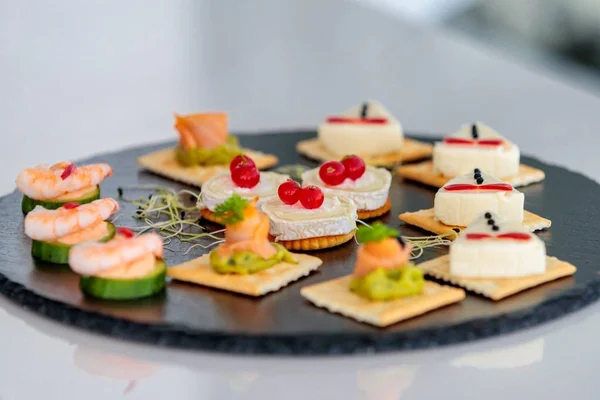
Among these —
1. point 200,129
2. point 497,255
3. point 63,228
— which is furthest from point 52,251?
point 497,255

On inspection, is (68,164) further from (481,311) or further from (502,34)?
(502,34)

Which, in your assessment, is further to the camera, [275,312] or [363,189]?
[363,189]

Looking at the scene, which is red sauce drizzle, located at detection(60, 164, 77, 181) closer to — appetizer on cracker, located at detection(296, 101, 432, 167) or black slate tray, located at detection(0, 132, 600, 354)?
black slate tray, located at detection(0, 132, 600, 354)

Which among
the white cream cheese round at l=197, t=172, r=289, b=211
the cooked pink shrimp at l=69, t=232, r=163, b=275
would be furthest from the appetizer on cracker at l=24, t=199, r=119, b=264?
the white cream cheese round at l=197, t=172, r=289, b=211

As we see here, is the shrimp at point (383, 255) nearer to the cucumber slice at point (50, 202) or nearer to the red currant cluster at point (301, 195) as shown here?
the red currant cluster at point (301, 195)

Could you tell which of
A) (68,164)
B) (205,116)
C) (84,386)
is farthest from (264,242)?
(205,116)

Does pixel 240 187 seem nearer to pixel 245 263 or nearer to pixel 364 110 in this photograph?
pixel 245 263
